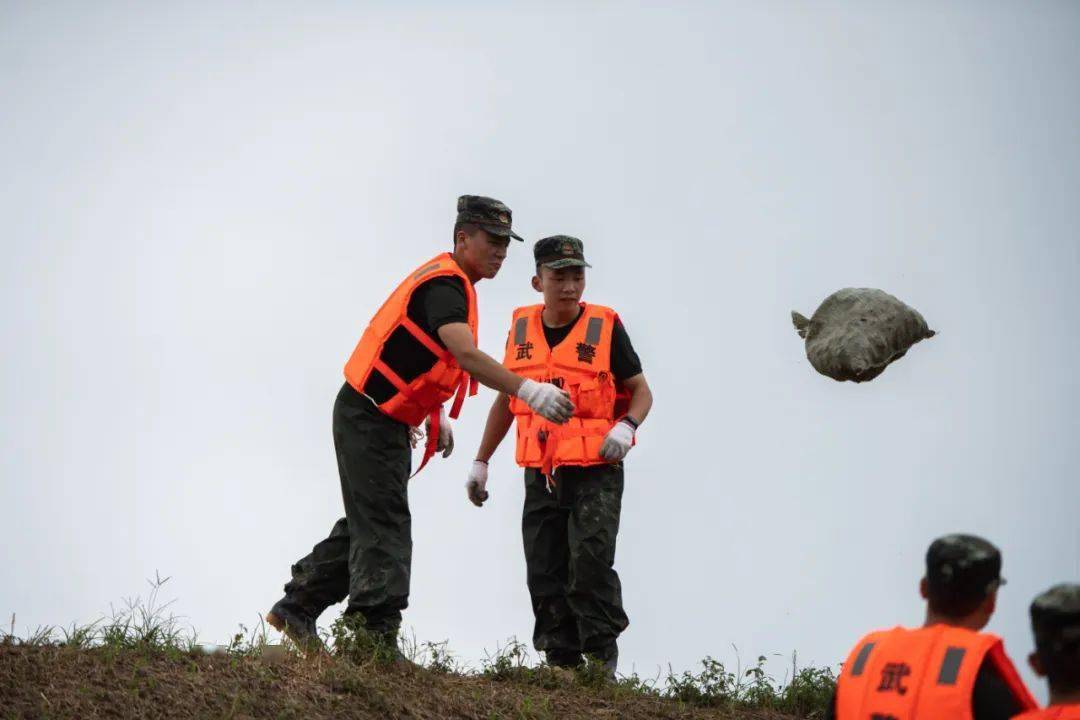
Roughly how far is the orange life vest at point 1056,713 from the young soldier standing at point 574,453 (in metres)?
3.94

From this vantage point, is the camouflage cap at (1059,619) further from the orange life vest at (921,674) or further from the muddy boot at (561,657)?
the muddy boot at (561,657)

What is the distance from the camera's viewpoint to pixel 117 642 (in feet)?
20.9

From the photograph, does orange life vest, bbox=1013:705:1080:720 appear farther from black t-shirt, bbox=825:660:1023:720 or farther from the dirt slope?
the dirt slope

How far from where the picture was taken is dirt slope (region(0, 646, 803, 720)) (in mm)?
5668

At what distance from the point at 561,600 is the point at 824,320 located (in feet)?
7.17

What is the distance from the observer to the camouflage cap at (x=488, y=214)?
7070 millimetres

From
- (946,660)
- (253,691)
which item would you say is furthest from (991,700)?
(253,691)

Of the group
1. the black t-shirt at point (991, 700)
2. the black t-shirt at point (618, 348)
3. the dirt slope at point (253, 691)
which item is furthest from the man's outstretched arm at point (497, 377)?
the black t-shirt at point (991, 700)

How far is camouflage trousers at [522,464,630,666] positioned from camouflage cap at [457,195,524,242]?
4.67 ft

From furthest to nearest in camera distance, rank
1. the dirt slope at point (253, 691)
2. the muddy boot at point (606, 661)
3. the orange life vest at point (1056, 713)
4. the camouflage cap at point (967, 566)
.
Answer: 1. the muddy boot at point (606, 661)
2. the dirt slope at point (253, 691)
3. the camouflage cap at point (967, 566)
4. the orange life vest at point (1056, 713)

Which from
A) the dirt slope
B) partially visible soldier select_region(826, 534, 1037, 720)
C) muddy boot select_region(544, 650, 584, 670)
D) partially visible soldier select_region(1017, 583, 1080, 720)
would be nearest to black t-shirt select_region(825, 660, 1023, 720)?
partially visible soldier select_region(826, 534, 1037, 720)

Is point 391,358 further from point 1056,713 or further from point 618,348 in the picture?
point 1056,713

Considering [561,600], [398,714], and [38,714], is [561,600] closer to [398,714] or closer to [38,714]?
[398,714]

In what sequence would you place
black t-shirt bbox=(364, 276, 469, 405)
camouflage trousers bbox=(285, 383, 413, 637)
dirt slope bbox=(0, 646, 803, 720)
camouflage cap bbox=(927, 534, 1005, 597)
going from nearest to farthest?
camouflage cap bbox=(927, 534, 1005, 597)
dirt slope bbox=(0, 646, 803, 720)
camouflage trousers bbox=(285, 383, 413, 637)
black t-shirt bbox=(364, 276, 469, 405)
